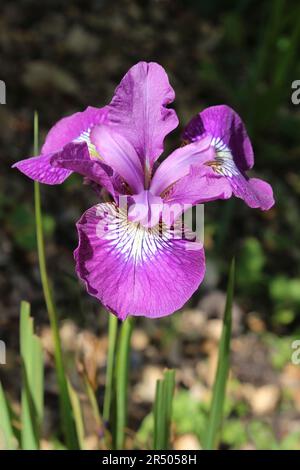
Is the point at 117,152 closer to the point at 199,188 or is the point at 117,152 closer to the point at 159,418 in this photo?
the point at 199,188

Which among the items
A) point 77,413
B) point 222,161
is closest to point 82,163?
point 222,161

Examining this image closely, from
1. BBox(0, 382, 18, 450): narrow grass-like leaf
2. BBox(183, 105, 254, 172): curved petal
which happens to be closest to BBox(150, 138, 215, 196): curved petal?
BBox(183, 105, 254, 172): curved petal

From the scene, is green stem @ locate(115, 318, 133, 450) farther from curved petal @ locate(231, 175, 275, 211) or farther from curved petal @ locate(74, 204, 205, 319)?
curved petal @ locate(231, 175, 275, 211)

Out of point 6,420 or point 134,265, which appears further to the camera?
point 6,420

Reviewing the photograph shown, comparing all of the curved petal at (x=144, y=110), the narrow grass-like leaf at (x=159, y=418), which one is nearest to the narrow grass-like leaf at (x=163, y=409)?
the narrow grass-like leaf at (x=159, y=418)

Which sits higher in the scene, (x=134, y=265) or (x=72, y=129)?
(x=72, y=129)
